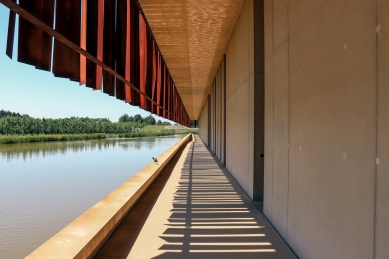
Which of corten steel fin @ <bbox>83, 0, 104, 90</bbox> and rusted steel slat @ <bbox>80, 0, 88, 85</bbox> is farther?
corten steel fin @ <bbox>83, 0, 104, 90</bbox>

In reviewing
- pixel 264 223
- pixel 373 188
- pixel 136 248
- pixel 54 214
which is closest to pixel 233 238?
pixel 264 223

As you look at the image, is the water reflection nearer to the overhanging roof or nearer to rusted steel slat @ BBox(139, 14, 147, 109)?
the overhanging roof

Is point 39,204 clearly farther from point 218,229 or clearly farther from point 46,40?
point 46,40

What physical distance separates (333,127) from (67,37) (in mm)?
3054

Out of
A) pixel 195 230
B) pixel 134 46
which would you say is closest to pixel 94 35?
pixel 134 46

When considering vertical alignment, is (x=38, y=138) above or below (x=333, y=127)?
below

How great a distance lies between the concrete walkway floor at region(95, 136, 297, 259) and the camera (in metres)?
4.17

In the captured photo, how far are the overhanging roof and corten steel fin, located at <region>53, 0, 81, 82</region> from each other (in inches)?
151

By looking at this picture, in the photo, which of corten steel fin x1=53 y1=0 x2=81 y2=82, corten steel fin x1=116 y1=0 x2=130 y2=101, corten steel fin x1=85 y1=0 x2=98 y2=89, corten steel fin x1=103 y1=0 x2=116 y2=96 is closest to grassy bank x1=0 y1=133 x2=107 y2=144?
corten steel fin x1=116 y1=0 x2=130 y2=101

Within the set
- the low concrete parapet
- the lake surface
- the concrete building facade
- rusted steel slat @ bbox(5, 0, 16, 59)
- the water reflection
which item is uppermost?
rusted steel slat @ bbox(5, 0, 16, 59)

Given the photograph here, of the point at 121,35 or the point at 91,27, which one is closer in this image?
the point at 91,27

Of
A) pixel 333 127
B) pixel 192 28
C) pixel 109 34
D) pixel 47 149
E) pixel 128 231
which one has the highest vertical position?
pixel 192 28

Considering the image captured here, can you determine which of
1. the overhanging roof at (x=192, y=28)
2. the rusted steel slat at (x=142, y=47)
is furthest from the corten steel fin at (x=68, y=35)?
the rusted steel slat at (x=142, y=47)

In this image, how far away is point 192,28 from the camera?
9852mm
